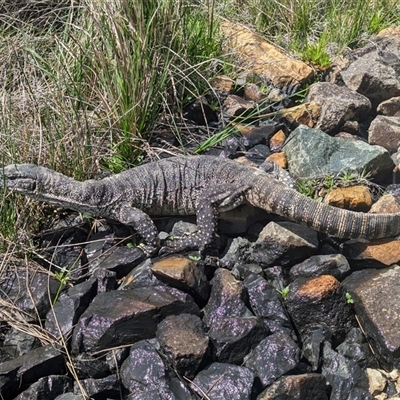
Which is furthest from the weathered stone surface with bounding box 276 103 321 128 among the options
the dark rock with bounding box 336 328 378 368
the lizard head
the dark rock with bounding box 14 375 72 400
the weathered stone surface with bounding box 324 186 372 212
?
the dark rock with bounding box 14 375 72 400

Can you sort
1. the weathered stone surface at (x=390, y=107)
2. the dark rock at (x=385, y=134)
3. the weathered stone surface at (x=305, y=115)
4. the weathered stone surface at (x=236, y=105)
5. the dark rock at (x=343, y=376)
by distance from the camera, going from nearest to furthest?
the dark rock at (x=343, y=376) < the dark rock at (x=385, y=134) < the weathered stone surface at (x=305, y=115) < the weathered stone surface at (x=390, y=107) < the weathered stone surface at (x=236, y=105)

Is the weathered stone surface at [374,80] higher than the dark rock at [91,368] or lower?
higher

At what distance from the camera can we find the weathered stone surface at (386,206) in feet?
19.1

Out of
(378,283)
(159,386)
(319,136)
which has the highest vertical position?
(319,136)

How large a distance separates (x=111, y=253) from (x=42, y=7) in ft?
14.5

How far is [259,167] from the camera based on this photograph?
6512 millimetres

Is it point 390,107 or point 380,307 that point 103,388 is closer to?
point 380,307

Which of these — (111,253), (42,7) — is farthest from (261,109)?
(42,7)

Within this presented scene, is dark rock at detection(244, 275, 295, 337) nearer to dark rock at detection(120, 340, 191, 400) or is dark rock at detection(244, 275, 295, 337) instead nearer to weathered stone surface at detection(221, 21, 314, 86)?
dark rock at detection(120, 340, 191, 400)

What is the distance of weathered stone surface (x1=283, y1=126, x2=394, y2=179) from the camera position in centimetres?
632

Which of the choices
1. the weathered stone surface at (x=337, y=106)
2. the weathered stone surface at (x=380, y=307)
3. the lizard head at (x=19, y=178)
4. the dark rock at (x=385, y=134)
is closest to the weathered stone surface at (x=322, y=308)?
the weathered stone surface at (x=380, y=307)

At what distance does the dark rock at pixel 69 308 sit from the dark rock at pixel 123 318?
0.34ft

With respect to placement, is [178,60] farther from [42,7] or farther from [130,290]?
[130,290]

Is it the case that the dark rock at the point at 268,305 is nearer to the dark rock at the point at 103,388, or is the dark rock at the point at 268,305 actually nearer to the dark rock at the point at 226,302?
the dark rock at the point at 226,302
